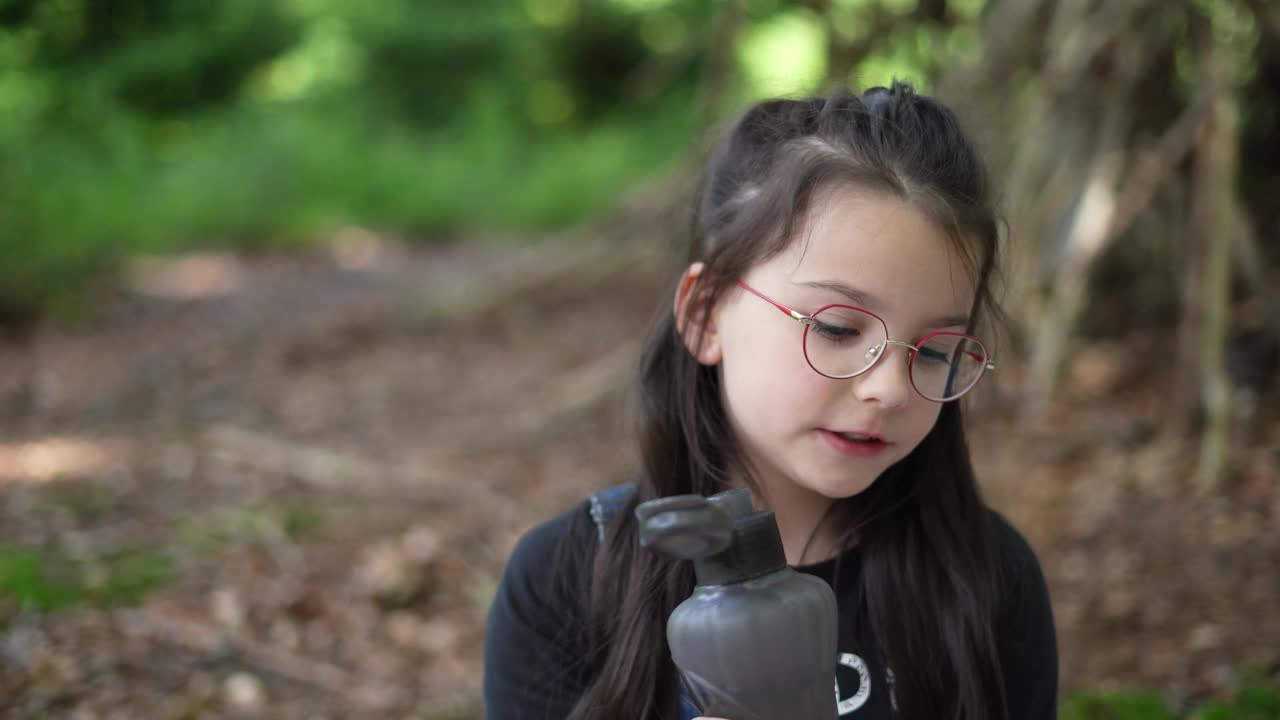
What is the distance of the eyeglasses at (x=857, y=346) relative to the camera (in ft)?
4.32

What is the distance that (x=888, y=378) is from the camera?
1.32 m

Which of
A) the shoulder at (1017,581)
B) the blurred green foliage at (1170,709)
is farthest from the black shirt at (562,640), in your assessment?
the blurred green foliage at (1170,709)

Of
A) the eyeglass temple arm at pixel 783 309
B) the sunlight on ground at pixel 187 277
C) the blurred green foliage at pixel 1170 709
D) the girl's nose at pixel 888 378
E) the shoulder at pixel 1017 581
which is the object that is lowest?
the blurred green foliage at pixel 1170 709

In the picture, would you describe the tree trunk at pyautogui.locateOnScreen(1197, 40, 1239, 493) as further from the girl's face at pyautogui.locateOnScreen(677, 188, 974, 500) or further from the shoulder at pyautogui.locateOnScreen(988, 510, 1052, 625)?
the girl's face at pyautogui.locateOnScreen(677, 188, 974, 500)

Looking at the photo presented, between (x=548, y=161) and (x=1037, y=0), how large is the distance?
36.1 feet

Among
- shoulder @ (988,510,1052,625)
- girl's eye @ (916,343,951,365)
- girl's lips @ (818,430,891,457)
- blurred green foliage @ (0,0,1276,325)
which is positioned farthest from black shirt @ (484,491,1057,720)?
blurred green foliage @ (0,0,1276,325)

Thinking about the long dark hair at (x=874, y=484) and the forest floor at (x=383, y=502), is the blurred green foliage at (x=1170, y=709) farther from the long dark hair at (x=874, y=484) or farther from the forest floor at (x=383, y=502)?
the long dark hair at (x=874, y=484)

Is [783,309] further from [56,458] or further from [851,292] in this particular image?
[56,458]

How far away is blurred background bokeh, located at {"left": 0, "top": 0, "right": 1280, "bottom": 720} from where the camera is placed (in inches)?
104

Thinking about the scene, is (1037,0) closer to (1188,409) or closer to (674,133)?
(1188,409)

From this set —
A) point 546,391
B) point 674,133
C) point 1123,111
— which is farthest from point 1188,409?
point 674,133

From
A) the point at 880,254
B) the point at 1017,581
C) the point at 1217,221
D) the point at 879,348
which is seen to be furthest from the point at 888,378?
the point at 1217,221

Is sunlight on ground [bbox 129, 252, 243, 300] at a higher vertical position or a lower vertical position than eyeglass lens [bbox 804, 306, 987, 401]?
higher

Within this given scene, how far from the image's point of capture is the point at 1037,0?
3.36 metres
